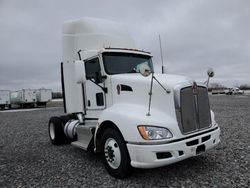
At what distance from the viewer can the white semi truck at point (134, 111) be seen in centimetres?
415

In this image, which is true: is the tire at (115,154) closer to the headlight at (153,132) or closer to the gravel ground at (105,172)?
the gravel ground at (105,172)

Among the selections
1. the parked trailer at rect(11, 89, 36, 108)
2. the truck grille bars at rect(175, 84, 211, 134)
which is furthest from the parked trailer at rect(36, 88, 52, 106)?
the truck grille bars at rect(175, 84, 211, 134)

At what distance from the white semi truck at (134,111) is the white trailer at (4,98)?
42.4 metres

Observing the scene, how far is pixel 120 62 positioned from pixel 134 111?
5.94ft

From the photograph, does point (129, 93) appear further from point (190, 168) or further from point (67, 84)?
point (67, 84)

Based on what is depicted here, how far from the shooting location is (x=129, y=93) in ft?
16.7

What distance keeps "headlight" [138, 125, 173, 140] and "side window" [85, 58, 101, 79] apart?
2.22 metres

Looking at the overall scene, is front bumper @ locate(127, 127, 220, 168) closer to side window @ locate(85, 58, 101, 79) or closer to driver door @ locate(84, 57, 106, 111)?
driver door @ locate(84, 57, 106, 111)

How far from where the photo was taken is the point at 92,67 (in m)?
6.08

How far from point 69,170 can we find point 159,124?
2.54 meters

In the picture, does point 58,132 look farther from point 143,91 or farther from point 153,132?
point 153,132

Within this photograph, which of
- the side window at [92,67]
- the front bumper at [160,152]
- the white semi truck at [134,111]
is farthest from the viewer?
the side window at [92,67]

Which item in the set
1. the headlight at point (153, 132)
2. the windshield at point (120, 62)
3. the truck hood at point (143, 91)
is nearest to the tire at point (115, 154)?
the headlight at point (153, 132)

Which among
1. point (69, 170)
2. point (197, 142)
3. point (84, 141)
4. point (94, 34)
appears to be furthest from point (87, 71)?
point (197, 142)
